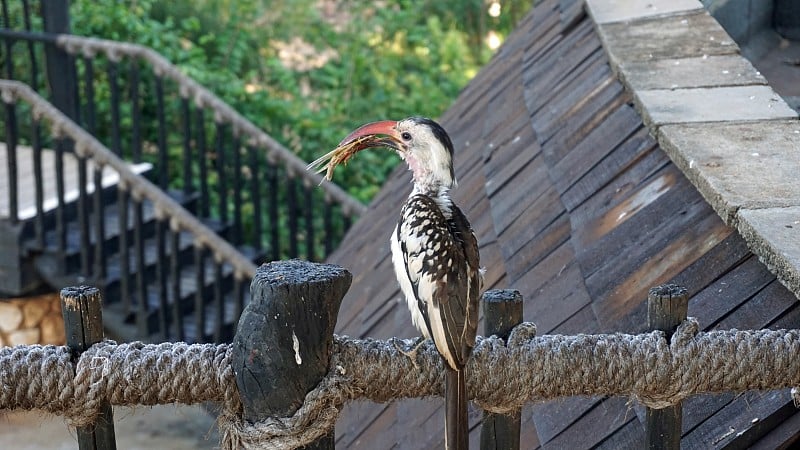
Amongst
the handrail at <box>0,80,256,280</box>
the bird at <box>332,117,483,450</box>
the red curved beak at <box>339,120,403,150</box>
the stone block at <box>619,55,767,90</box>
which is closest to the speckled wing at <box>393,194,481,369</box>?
the bird at <box>332,117,483,450</box>

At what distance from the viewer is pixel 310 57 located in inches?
461

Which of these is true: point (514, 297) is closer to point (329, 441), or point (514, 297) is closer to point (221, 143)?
point (329, 441)

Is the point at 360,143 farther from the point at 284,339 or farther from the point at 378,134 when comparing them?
the point at 284,339

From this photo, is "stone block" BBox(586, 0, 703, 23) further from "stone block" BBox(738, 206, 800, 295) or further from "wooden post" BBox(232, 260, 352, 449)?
"wooden post" BBox(232, 260, 352, 449)

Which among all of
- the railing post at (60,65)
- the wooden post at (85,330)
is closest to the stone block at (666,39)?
the wooden post at (85,330)

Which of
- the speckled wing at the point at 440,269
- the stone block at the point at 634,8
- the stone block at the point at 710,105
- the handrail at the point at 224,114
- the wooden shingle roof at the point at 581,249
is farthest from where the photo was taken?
the handrail at the point at 224,114

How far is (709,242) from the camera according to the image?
213 centimetres

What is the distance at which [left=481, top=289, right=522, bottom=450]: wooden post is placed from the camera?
1.75 meters

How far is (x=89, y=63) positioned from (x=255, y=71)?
4311 mm

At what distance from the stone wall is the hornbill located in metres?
5.49

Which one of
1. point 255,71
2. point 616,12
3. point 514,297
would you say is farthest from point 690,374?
point 255,71

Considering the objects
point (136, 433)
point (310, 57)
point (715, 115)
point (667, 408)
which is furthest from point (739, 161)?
point (310, 57)

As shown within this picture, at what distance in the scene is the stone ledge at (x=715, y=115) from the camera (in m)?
2.04

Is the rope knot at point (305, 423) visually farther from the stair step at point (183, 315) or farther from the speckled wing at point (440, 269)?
the stair step at point (183, 315)
